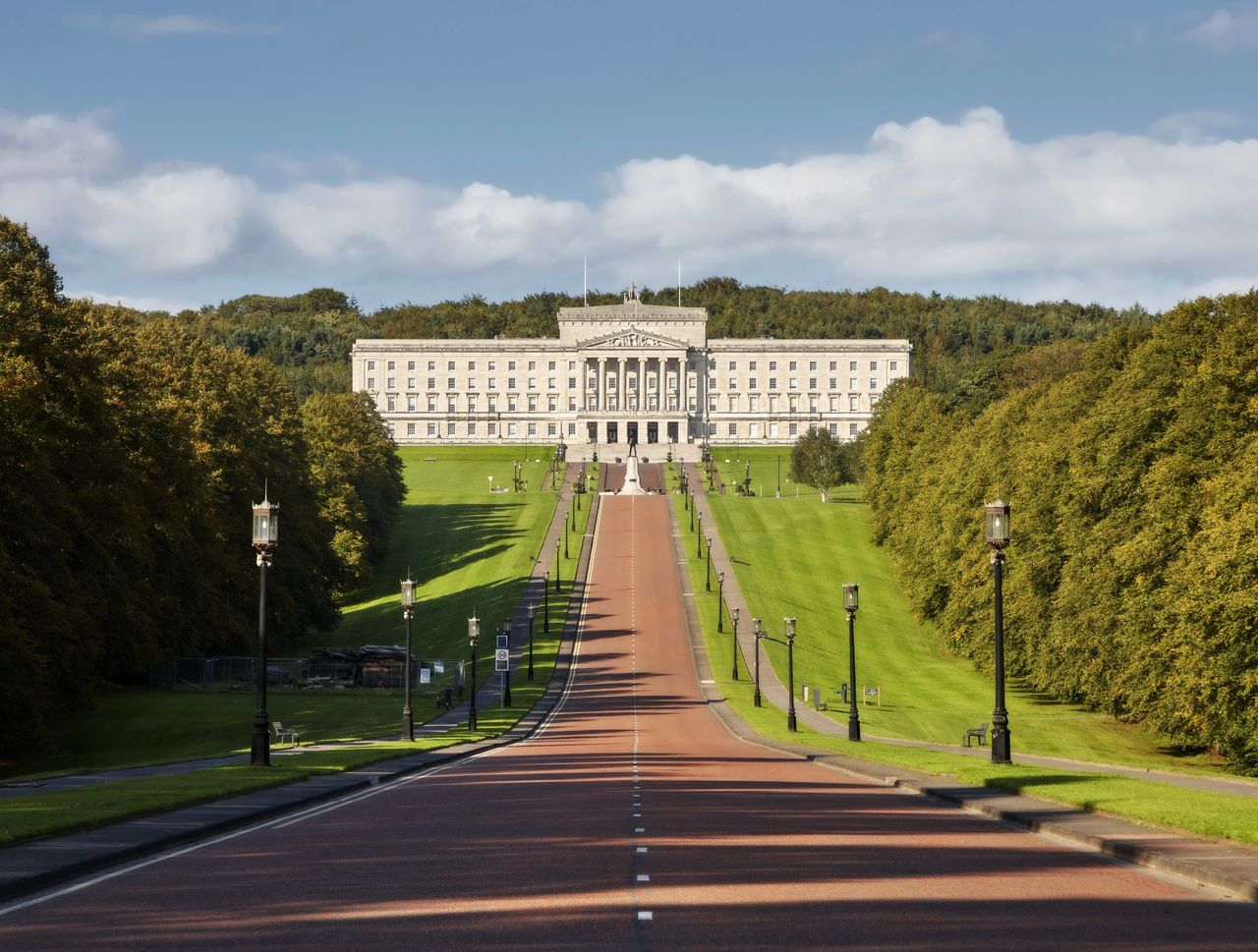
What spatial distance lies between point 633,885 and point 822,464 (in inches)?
6098

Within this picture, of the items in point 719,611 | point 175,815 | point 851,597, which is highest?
point 851,597

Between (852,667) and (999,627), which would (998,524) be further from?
(852,667)

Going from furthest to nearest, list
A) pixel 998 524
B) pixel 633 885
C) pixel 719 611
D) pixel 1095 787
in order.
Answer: pixel 719 611 → pixel 998 524 → pixel 1095 787 → pixel 633 885

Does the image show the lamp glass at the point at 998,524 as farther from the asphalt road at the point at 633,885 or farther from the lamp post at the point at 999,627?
the asphalt road at the point at 633,885

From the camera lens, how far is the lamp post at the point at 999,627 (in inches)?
1356

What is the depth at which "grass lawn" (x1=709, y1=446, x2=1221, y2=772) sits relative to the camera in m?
59.6

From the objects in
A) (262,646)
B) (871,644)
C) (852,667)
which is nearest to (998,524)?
(852,667)

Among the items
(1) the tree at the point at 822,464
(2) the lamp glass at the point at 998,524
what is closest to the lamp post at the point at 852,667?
(2) the lamp glass at the point at 998,524

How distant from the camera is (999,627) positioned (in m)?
A: 35.4

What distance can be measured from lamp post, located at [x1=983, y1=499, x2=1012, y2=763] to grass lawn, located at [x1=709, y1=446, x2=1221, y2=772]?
11862mm

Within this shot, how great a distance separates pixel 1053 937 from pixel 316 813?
14.7 meters

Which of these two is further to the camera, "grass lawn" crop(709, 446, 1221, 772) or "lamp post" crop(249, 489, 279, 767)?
"grass lawn" crop(709, 446, 1221, 772)

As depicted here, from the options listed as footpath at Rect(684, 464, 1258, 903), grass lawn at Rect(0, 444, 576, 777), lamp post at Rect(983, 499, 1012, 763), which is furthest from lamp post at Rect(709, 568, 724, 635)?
lamp post at Rect(983, 499, 1012, 763)

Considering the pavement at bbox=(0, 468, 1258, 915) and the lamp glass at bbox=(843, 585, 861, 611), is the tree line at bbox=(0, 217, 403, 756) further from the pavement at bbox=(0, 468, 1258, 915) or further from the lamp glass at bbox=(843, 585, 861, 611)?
the lamp glass at bbox=(843, 585, 861, 611)
